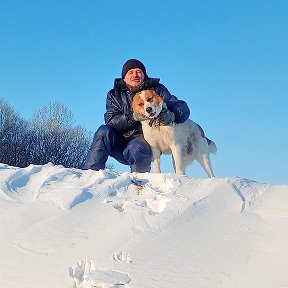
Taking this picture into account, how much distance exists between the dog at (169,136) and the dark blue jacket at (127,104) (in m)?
0.09

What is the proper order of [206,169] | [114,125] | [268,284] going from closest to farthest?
[268,284]
[114,125]
[206,169]

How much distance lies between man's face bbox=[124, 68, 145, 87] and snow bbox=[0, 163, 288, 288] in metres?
1.84

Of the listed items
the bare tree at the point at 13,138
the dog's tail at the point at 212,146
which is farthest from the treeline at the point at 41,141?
the dog's tail at the point at 212,146

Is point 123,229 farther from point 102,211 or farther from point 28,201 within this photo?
point 28,201

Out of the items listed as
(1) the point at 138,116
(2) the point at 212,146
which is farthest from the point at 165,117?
(2) the point at 212,146

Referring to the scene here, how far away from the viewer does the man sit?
189 inches

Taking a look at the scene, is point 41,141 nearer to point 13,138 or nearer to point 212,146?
point 13,138

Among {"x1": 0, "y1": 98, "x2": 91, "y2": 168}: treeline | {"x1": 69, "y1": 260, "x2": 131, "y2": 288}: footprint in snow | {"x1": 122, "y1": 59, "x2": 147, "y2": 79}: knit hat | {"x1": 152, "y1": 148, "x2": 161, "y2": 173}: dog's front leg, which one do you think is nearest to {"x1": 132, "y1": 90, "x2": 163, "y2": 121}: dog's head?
{"x1": 122, "y1": 59, "x2": 147, "y2": 79}: knit hat

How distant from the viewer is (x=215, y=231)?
2611 millimetres

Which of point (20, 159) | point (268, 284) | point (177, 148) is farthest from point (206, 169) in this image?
point (20, 159)

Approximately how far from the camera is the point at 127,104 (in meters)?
5.03

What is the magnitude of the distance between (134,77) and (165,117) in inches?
21.1

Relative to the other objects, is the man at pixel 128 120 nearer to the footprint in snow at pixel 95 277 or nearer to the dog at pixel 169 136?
the dog at pixel 169 136

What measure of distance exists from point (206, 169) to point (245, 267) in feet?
10.9
